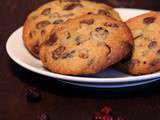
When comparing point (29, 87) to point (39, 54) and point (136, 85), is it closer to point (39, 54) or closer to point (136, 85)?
point (39, 54)

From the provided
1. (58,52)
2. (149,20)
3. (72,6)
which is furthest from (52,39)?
(149,20)

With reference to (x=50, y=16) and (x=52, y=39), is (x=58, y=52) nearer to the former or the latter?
(x=52, y=39)

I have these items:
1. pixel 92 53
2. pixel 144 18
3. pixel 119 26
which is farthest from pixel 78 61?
pixel 144 18

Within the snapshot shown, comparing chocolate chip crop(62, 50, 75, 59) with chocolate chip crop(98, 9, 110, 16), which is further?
chocolate chip crop(98, 9, 110, 16)

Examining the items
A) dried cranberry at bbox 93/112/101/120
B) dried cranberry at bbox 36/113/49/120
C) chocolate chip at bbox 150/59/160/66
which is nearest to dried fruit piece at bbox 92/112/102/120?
dried cranberry at bbox 93/112/101/120

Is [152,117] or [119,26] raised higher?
[119,26]

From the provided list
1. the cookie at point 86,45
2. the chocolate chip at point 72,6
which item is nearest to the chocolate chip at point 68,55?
the cookie at point 86,45

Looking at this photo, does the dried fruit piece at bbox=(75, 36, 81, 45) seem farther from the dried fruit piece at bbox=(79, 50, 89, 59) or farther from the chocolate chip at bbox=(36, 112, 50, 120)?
the chocolate chip at bbox=(36, 112, 50, 120)
